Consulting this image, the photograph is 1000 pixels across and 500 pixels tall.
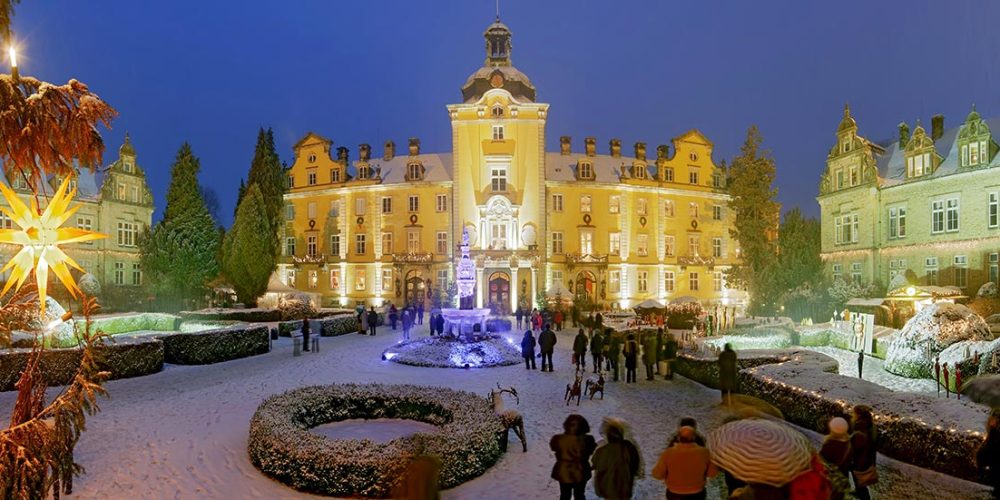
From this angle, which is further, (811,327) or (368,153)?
(368,153)

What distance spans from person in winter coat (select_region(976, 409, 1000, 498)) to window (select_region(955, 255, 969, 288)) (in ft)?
Result: 98.1

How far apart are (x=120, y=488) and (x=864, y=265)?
41.2m

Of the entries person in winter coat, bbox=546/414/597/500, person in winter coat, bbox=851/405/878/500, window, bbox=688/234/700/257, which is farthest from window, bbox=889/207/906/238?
person in winter coat, bbox=546/414/597/500

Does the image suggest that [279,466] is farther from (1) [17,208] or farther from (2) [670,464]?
(2) [670,464]

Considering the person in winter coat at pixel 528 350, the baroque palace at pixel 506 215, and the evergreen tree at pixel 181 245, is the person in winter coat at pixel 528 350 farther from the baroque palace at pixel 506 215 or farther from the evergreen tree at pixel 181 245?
the evergreen tree at pixel 181 245

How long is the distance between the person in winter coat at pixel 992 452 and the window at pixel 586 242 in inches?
1559

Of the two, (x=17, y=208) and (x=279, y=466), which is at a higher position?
(x=17, y=208)

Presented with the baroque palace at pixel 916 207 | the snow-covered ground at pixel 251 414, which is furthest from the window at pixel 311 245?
the baroque palace at pixel 916 207

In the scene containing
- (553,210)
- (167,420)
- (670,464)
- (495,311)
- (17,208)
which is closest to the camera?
(17,208)

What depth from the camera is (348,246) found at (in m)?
49.8

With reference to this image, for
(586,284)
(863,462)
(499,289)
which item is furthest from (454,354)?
(586,284)

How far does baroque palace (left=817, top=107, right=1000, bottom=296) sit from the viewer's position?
102 feet

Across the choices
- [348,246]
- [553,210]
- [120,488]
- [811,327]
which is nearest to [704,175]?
[553,210]

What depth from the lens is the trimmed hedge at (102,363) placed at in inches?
632
